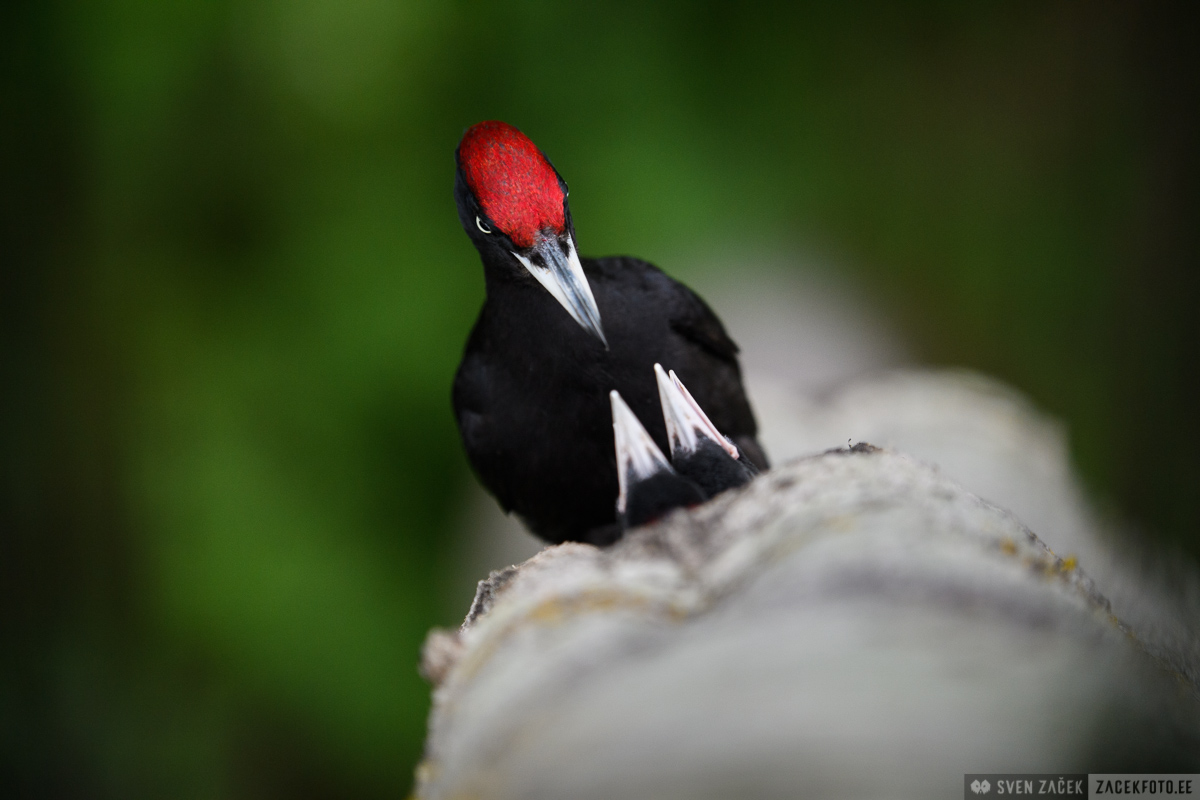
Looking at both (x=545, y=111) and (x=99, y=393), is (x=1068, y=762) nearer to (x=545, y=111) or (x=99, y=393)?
(x=545, y=111)

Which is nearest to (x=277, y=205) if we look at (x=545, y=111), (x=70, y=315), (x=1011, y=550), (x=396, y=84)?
(x=396, y=84)

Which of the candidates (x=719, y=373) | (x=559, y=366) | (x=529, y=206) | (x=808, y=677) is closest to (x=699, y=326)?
(x=719, y=373)

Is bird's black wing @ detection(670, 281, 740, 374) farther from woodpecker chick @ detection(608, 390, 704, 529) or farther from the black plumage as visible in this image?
woodpecker chick @ detection(608, 390, 704, 529)

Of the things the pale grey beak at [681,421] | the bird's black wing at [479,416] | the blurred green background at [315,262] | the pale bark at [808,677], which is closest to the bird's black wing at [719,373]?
the bird's black wing at [479,416]

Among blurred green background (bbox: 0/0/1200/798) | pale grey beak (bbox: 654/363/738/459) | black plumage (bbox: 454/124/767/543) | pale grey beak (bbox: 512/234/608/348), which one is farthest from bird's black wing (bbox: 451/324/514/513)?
blurred green background (bbox: 0/0/1200/798)

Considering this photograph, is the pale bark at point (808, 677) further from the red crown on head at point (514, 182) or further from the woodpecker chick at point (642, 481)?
the red crown on head at point (514, 182)

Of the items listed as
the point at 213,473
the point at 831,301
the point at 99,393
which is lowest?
the point at 213,473

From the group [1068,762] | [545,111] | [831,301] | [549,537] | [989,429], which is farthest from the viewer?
[831,301]
